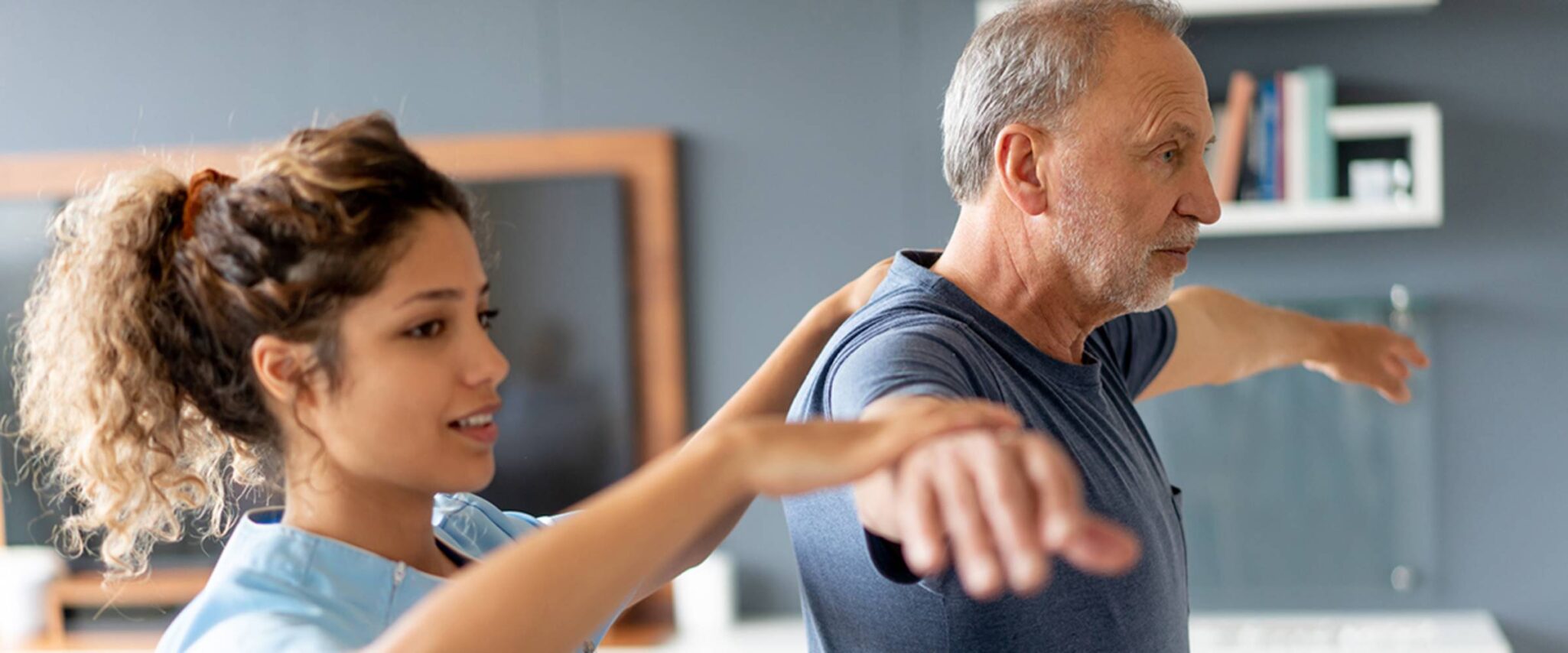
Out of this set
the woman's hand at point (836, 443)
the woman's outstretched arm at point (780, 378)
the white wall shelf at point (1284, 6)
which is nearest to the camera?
the woman's hand at point (836, 443)

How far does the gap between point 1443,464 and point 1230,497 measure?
1.53 feet

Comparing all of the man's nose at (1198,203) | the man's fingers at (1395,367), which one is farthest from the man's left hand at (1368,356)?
the man's nose at (1198,203)

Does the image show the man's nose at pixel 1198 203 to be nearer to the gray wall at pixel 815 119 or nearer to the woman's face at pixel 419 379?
the woman's face at pixel 419 379

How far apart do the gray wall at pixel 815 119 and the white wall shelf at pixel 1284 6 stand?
0.09 m

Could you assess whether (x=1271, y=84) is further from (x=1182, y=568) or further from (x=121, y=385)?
(x=121, y=385)

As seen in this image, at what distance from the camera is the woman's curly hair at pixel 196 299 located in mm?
1024

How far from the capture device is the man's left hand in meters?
1.84

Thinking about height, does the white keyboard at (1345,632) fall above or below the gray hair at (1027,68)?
below

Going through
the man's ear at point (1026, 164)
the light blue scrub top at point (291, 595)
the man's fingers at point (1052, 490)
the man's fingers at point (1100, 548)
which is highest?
the man's ear at point (1026, 164)

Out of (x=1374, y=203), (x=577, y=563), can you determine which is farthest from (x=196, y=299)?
(x=1374, y=203)

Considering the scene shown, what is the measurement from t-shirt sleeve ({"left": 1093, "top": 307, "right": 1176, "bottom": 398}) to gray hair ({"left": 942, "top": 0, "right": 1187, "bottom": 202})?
291mm

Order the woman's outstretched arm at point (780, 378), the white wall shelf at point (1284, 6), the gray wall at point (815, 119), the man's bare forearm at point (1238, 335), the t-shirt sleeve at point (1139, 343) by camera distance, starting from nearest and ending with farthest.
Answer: the woman's outstretched arm at point (780, 378) → the t-shirt sleeve at point (1139, 343) → the man's bare forearm at point (1238, 335) → the white wall shelf at point (1284, 6) → the gray wall at point (815, 119)

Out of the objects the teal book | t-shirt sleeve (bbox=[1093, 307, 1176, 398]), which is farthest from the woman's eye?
the teal book

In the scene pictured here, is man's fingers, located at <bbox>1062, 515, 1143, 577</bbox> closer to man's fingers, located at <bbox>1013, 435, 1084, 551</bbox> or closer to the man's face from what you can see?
man's fingers, located at <bbox>1013, 435, 1084, 551</bbox>
